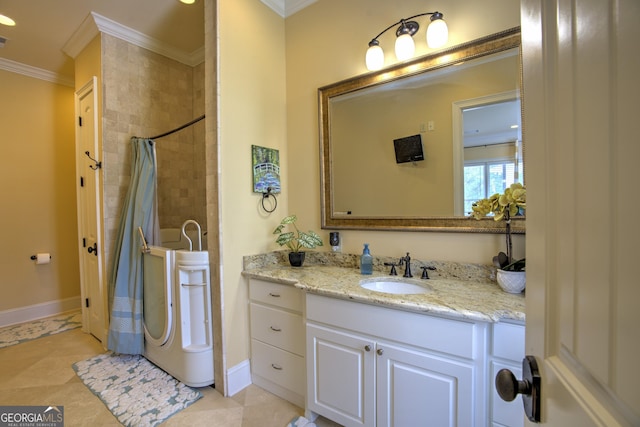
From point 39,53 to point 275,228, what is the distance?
3.20m

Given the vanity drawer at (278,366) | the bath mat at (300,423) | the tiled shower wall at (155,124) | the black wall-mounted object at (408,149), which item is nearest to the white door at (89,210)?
the tiled shower wall at (155,124)

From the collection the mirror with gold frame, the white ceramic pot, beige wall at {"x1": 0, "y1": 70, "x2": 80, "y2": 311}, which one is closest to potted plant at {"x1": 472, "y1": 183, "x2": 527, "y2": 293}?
the white ceramic pot

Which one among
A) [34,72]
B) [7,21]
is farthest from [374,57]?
[34,72]

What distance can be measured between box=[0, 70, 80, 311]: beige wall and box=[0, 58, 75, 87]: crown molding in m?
0.05

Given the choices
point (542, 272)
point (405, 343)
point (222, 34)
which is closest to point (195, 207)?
point (222, 34)

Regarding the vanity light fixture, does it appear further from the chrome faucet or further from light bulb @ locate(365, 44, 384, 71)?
the chrome faucet

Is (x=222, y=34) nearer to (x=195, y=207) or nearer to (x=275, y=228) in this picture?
(x=275, y=228)

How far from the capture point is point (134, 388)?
1.96m

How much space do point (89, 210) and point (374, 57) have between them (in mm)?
2987

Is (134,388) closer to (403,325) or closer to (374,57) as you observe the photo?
(403,325)

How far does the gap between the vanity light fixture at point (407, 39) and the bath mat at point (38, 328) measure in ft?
13.1

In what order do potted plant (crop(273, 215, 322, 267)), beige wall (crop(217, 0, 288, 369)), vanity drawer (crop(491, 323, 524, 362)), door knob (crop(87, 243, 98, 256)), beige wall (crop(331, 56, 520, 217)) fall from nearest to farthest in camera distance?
vanity drawer (crop(491, 323, 524, 362)) → beige wall (crop(331, 56, 520, 217)) → beige wall (crop(217, 0, 288, 369)) → potted plant (crop(273, 215, 322, 267)) → door knob (crop(87, 243, 98, 256))

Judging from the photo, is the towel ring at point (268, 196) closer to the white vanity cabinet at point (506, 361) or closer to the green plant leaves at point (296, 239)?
the green plant leaves at point (296, 239)

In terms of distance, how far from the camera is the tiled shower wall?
2479 millimetres
